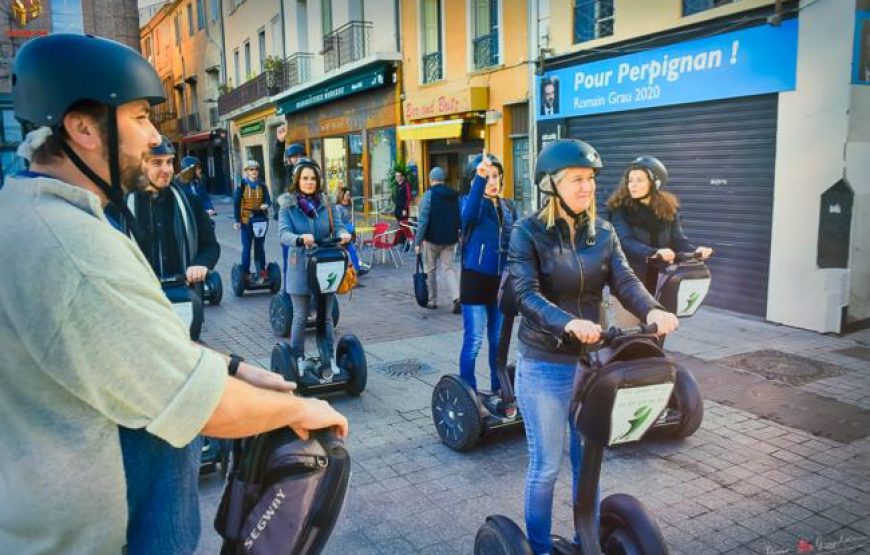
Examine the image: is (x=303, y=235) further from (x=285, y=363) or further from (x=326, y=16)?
(x=326, y=16)

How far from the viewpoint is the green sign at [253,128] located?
3166cm

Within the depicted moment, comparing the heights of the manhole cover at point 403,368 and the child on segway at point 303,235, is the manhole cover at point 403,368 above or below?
below

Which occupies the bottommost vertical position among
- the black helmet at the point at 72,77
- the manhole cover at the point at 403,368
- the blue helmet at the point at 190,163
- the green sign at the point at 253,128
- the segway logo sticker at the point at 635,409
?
the manhole cover at the point at 403,368

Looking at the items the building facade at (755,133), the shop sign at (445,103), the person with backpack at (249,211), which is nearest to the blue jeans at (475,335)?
the building facade at (755,133)

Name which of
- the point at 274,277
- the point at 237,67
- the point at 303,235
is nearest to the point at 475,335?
the point at 303,235

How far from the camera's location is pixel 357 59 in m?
21.2

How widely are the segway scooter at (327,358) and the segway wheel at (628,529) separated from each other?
3325 mm

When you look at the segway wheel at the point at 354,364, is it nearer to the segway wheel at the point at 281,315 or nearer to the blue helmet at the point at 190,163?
the segway wheel at the point at 281,315

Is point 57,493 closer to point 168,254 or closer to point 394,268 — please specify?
point 168,254

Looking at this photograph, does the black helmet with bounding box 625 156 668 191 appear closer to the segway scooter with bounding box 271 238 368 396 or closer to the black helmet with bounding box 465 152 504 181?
the black helmet with bounding box 465 152 504 181

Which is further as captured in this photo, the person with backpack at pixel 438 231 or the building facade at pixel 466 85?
the building facade at pixel 466 85

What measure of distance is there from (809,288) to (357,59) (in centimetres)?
1602

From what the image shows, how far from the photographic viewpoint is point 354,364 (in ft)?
19.7

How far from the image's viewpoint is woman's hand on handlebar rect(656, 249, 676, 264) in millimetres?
5379
